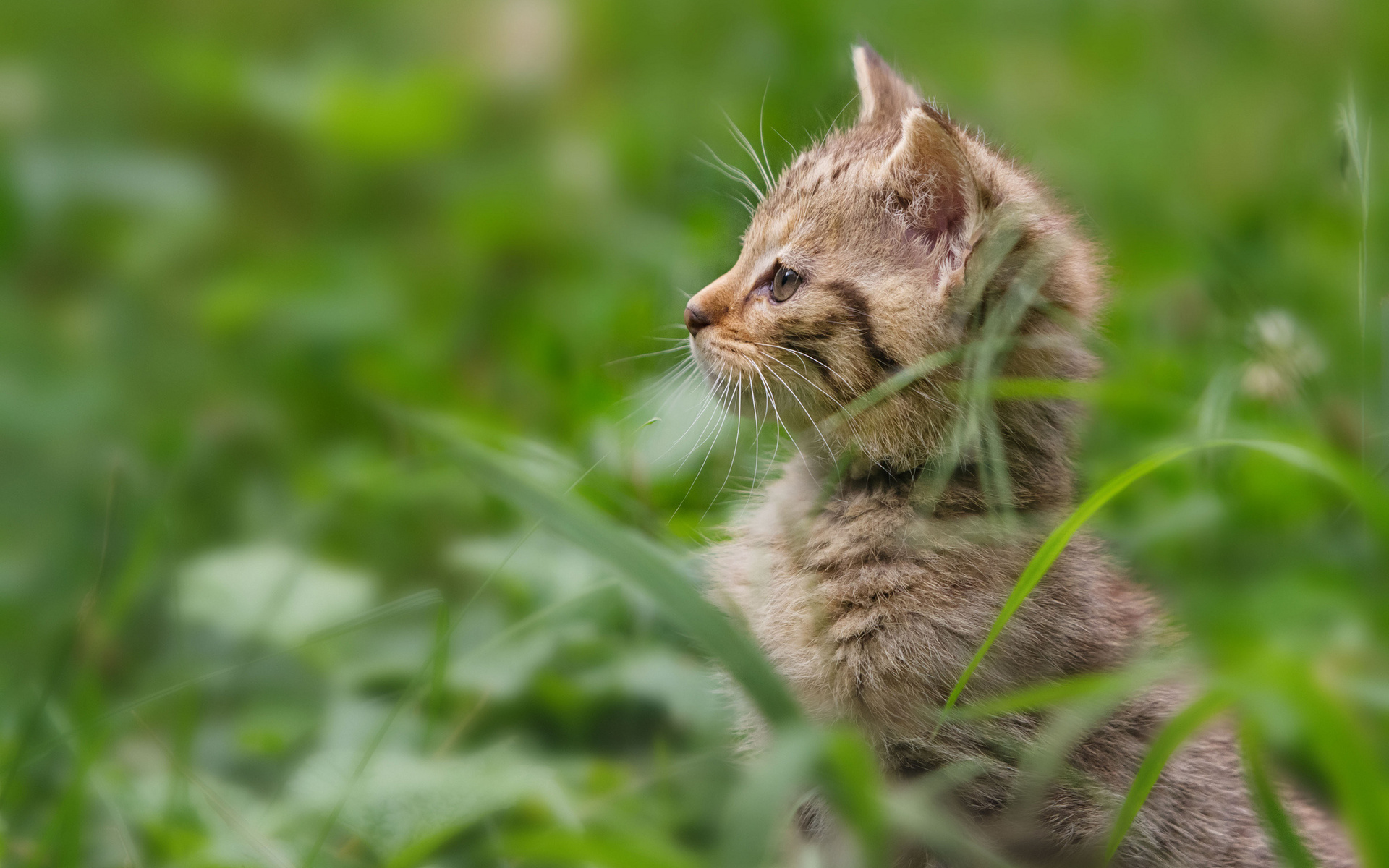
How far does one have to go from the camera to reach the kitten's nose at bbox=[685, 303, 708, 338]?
103 inches

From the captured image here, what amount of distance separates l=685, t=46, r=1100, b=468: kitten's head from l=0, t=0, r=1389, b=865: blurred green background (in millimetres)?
291

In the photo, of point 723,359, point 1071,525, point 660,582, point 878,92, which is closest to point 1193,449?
point 1071,525

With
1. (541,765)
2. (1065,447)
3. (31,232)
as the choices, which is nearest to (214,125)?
(31,232)

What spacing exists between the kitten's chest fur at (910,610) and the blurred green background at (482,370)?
37cm

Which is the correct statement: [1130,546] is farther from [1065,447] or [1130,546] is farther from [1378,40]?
[1378,40]

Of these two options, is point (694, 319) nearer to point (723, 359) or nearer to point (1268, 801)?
point (723, 359)

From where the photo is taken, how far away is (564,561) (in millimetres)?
2881

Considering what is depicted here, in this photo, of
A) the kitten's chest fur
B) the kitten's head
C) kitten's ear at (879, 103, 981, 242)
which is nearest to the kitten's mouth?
the kitten's head

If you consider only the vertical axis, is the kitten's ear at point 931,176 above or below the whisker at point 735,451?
above

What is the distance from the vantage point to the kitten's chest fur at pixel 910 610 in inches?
85.4

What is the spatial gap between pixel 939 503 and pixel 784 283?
0.60 meters

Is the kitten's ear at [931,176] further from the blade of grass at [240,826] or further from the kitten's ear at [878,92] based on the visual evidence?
the blade of grass at [240,826]

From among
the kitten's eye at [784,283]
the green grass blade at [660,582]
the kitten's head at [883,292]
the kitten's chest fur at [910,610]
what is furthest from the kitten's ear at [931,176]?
the green grass blade at [660,582]

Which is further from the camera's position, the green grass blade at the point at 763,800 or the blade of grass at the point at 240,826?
the blade of grass at the point at 240,826
